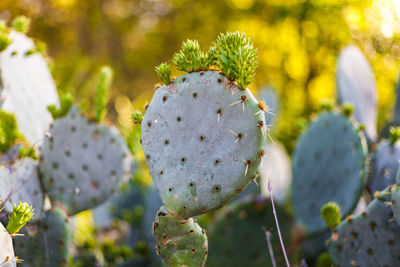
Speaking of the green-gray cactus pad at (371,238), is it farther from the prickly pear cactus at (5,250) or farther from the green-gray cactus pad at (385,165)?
the prickly pear cactus at (5,250)

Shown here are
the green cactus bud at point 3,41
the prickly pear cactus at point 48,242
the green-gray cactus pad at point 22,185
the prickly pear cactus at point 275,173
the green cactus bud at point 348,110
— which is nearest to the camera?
the green-gray cactus pad at point 22,185

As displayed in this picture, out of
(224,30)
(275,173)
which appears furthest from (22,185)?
(224,30)

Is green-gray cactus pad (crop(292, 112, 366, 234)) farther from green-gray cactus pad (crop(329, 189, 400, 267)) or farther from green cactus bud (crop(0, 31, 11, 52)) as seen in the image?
green cactus bud (crop(0, 31, 11, 52))

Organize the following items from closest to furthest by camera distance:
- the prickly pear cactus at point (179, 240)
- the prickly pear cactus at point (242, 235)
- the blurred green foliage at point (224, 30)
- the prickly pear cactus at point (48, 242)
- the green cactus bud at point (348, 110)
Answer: the prickly pear cactus at point (179, 240) → the prickly pear cactus at point (48, 242) → the prickly pear cactus at point (242, 235) → the green cactus bud at point (348, 110) → the blurred green foliage at point (224, 30)

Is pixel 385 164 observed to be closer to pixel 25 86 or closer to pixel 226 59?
pixel 226 59

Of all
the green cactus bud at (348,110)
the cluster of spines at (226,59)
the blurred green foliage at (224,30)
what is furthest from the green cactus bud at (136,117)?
the blurred green foliage at (224,30)

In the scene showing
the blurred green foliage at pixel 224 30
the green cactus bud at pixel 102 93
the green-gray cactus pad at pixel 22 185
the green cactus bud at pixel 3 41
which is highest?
the blurred green foliage at pixel 224 30
